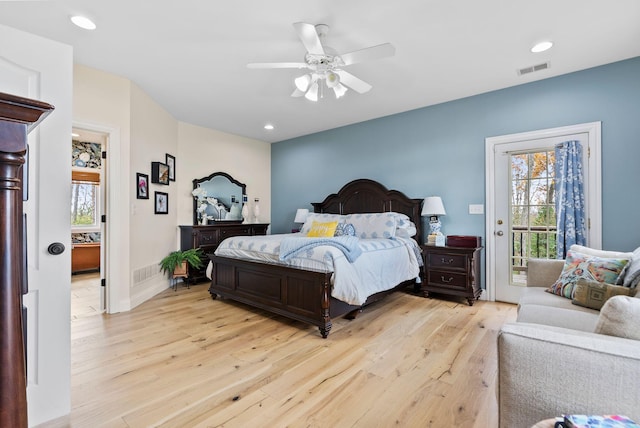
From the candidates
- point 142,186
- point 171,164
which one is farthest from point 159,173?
point 171,164

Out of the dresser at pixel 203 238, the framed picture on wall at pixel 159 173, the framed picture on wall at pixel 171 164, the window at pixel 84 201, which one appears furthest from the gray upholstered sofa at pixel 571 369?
the window at pixel 84 201

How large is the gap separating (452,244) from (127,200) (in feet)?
13.4

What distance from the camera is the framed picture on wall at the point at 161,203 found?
427 cm

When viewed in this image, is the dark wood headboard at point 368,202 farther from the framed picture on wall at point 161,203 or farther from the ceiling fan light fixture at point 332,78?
the framed picture on wall at point 161,203

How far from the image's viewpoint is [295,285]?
9.92ft

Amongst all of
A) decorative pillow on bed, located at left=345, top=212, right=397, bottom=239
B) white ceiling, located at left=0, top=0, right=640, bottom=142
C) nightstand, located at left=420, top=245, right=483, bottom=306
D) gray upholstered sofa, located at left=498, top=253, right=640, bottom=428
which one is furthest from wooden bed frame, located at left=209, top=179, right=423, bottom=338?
gray upholstered sofa, located at left=498, top=253, right=640, bottom=428

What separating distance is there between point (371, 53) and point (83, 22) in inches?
92.8

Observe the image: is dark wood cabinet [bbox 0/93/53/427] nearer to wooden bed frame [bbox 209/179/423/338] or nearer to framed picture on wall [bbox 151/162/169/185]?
wooden bed frame [bbox 209/179/423/338]

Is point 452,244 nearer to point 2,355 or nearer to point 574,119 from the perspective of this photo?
point 574,119

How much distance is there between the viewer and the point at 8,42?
1504mm

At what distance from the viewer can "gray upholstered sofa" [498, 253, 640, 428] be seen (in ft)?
3.03

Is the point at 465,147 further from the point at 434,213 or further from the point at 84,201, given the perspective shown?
the point at 84,201

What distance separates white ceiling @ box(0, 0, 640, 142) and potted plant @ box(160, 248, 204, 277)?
87.2 inches

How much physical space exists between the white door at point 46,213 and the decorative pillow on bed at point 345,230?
2.89m
